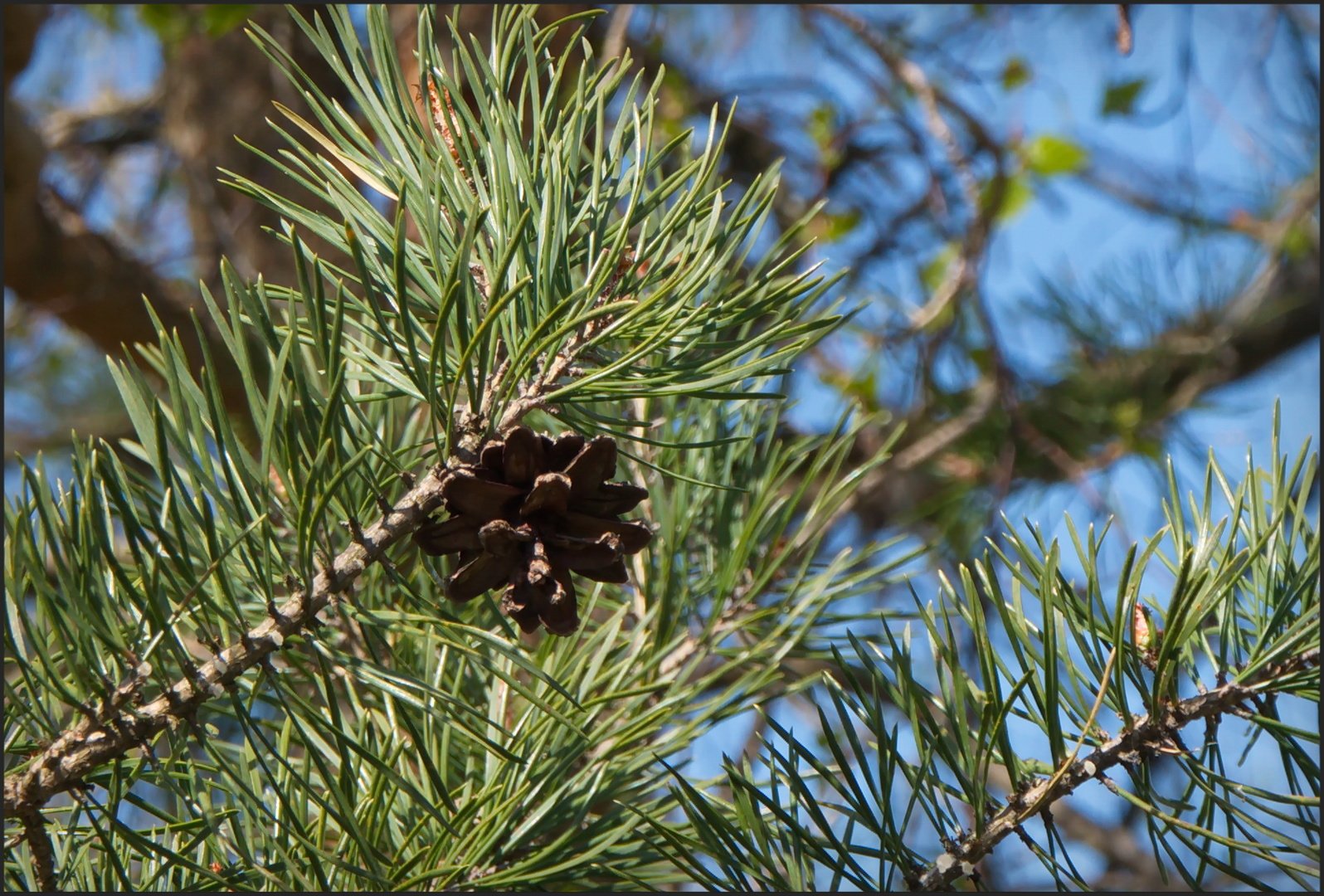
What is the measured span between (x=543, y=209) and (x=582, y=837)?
208 millimetres

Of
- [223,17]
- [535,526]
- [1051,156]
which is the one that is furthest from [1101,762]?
[1051,156]

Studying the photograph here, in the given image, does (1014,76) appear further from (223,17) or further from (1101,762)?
(1101,762)

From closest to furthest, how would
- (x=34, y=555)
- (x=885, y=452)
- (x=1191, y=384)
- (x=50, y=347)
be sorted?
1. (x=34, y=555)
2. (x=885, y=452)
3. (x=1191, y=384)
4. (x=50, y=347)

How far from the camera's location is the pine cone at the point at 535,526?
312 mm

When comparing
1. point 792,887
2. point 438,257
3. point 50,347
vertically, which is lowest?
point 792,887

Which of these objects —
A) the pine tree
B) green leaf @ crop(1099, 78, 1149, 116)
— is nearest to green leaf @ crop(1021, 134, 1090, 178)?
green leaf @ crop(1099, 78, 1149, 116)

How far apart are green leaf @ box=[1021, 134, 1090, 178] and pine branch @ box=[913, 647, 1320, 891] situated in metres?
1.39

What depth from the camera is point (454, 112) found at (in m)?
0.39

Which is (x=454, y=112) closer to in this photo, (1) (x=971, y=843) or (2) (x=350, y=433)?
(2) (x=350, y=433)

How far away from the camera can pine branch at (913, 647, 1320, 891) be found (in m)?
0.34

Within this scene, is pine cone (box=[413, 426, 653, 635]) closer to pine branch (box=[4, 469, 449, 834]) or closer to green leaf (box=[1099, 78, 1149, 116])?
pine branch (box=[4, 469, 449, 834])

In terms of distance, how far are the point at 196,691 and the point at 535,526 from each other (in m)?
0.10

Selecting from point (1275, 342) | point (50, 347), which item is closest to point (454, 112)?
point (1275, 342)

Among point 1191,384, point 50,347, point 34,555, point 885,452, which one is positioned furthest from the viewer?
point 50,347
